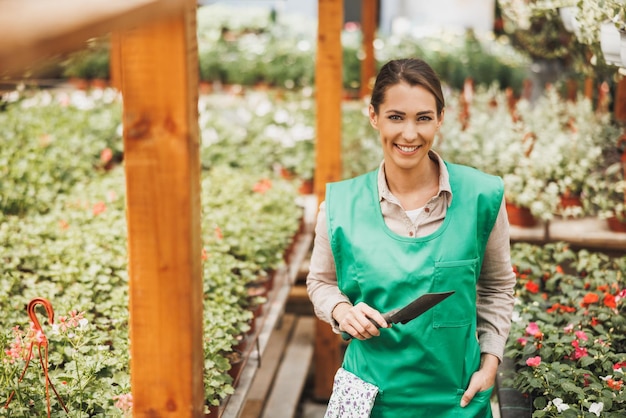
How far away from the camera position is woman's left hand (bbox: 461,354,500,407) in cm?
194

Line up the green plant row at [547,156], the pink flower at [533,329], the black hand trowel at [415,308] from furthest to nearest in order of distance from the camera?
the green plant row at [547,156] < the pink flower at [533,329] < the black hand trowel at [415,308]

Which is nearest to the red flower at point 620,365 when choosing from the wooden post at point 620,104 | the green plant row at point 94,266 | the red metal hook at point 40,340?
the green plant row at point 94,266

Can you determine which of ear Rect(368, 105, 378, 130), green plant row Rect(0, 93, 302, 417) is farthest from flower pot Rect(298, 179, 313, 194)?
ear Rect(368, 105, 378, 130)

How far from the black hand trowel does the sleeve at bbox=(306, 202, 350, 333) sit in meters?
0.22

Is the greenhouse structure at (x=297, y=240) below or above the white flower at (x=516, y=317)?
above

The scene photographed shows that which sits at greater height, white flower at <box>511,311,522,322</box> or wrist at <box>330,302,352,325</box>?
wrist at <box>330,302,352,325</box>

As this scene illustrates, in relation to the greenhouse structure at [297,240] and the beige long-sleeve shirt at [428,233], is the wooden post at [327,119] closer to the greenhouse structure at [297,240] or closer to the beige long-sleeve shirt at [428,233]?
the greenhouse structure at [297,240]

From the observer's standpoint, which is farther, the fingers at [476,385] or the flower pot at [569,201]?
the flower pot at [569,201]

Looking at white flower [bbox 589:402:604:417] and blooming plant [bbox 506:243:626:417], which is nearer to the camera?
white flower [bbox 589:402:604:417]

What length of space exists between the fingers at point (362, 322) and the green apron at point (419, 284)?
80 mm

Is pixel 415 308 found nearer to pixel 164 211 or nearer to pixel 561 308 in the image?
pixel 164 211

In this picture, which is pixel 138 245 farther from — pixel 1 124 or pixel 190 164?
pixel 1 124

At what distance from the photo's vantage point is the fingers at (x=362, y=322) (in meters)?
1.80

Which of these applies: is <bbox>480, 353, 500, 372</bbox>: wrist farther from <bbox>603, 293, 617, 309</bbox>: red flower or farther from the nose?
<bbox>603, 293, 617, 309</bbox>: red flower
